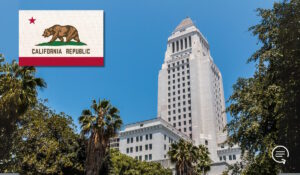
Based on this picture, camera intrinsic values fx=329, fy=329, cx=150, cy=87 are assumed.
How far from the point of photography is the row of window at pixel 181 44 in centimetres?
15306

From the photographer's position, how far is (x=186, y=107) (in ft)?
436

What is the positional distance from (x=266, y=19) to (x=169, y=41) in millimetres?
137008

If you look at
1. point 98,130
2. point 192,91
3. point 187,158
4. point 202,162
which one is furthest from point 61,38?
point 192,91

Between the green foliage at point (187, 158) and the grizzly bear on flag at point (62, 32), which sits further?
the green foliage at point (187, 158)

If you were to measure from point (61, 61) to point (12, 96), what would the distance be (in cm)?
1332

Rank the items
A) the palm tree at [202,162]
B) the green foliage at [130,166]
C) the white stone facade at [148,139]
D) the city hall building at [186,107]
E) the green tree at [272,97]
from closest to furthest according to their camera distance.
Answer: the green tree at [272,97] < the palm tree at [202,162] < the green foliage at [130,166] < the white stone facade at [148,139] < the city hall building at [186,107]

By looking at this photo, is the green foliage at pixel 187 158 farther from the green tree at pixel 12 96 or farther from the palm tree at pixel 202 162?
the green tree at pixel 12 96

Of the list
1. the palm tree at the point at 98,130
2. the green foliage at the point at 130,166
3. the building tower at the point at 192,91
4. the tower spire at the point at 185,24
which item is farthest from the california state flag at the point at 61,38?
the tower spire at the point at 185,24

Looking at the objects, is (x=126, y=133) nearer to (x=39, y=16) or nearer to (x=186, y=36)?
(x=186, y=36)

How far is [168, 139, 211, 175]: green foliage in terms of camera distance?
43906 mm

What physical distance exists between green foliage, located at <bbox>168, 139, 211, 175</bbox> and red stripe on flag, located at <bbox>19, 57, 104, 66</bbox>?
31.2 meters

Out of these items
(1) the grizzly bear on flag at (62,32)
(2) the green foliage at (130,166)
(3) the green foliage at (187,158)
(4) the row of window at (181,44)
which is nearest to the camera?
(1) the grizzly bear on flag at (62,32)

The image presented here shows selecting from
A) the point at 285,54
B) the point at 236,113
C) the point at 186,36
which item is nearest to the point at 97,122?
the point at 236,113

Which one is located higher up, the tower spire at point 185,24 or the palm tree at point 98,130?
the tower spire at point 185,24
